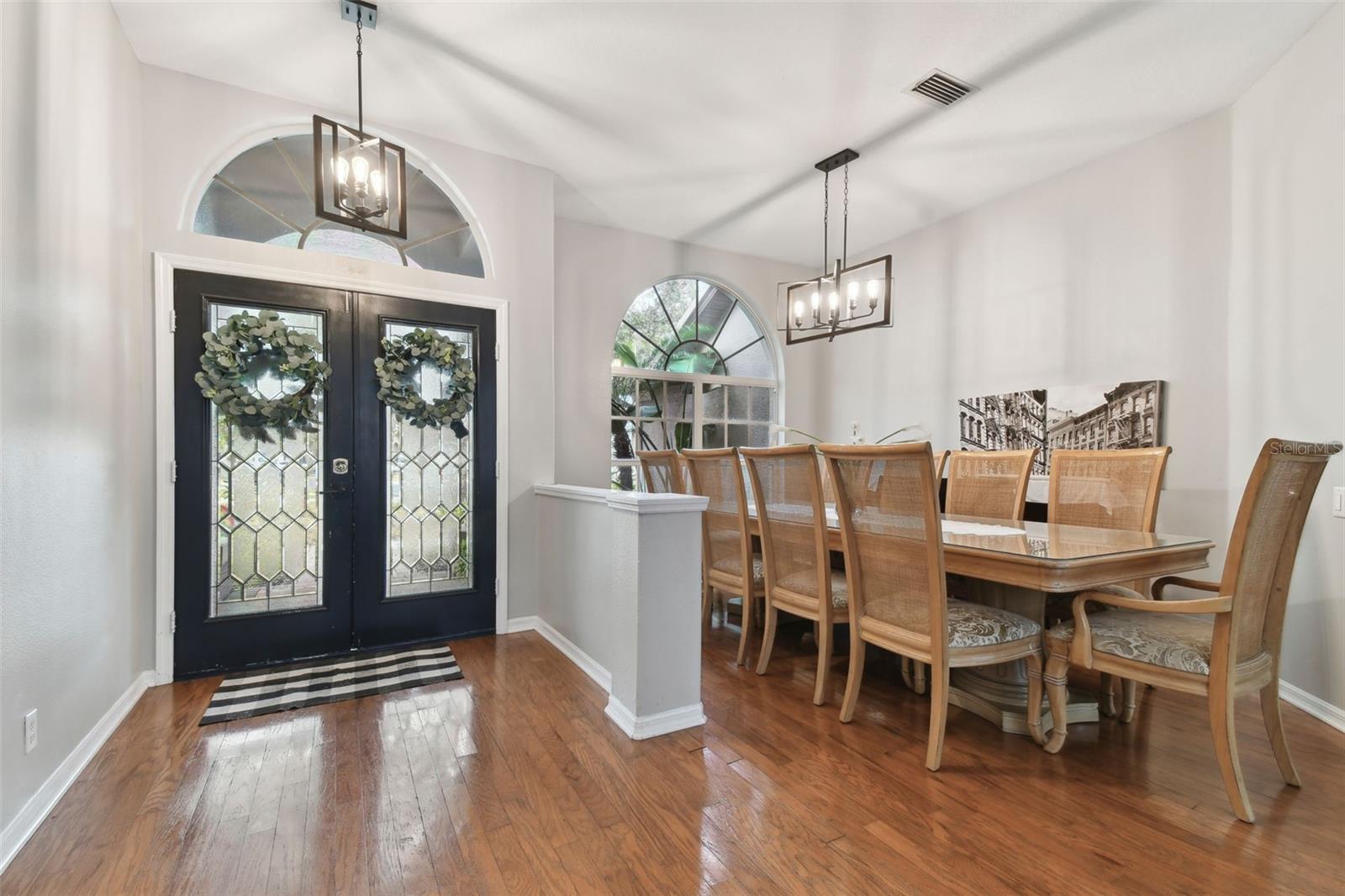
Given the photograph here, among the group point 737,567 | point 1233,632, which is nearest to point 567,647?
point 737,567

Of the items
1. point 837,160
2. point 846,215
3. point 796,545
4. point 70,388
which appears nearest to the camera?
point 70,388

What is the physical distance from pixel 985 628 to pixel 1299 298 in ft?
7.23

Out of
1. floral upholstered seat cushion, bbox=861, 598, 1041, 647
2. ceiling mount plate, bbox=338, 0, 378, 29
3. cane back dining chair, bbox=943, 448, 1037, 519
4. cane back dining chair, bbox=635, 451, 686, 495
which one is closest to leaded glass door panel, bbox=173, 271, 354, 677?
ceiling mount plate, bbox=338, 0, 378, 29

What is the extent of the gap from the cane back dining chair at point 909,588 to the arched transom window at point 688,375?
288 cm

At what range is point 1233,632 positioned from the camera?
65.4 inches

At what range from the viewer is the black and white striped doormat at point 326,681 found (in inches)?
95.0

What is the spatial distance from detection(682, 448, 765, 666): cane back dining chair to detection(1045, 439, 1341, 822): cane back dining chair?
129 centimetres

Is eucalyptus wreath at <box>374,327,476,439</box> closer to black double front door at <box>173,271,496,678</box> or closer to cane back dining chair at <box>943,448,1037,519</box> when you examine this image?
black double front door at <box>173,271,496,678</box>

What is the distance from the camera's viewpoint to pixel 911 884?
55.6 inches

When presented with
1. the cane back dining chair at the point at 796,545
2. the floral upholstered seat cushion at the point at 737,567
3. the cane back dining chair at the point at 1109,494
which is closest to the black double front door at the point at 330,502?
the floral upholstered seat cushion at the point at 737,567

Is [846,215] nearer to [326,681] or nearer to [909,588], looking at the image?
[909,588]

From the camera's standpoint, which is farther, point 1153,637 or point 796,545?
point 796,545

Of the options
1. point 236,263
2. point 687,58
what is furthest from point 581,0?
point 236,263
